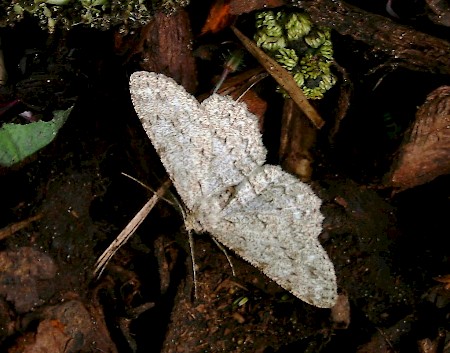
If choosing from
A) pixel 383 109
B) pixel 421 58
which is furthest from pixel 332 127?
pixel 421 58

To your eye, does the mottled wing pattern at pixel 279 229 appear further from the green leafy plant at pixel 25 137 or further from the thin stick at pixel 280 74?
the green leafy plant at pixel 25 137

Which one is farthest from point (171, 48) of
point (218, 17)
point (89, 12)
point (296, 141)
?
point (296, 141)

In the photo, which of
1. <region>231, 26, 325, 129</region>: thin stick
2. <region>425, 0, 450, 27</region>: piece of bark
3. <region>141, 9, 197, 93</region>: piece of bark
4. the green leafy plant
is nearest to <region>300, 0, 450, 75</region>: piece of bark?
<region>425, 0, 450, 27</region>: piece of bark

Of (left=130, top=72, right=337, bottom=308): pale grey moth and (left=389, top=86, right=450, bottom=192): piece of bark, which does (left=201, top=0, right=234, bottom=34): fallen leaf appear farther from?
(left=389, top=86, right=450, bottom=192): piece of bark

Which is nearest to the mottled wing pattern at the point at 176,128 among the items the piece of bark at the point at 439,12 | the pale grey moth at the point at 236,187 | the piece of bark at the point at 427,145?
the pale grey moth at the point at 236,187

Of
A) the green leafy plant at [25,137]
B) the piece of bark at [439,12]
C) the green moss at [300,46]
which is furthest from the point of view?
the green leafy plant at [25,137]

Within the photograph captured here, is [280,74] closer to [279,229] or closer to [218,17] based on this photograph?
[218,17]
